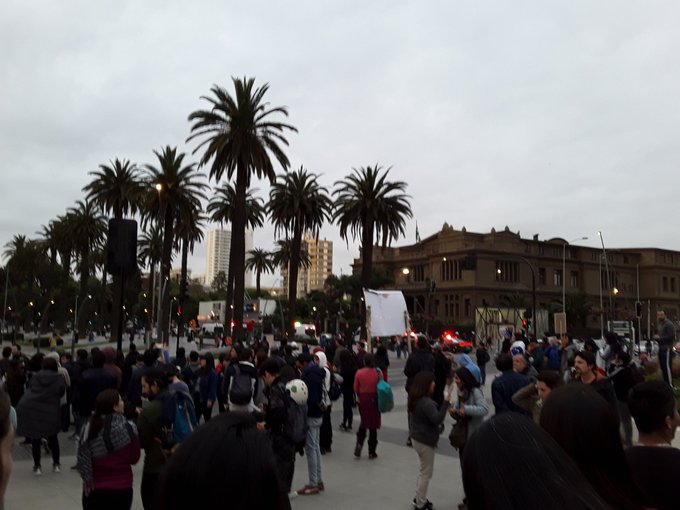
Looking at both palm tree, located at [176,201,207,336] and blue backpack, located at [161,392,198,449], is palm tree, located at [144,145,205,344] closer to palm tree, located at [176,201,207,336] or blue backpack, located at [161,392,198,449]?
palm tree, located at [176,201,207,336]

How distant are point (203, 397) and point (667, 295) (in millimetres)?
103515

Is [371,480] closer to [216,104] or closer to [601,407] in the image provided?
[601,407]

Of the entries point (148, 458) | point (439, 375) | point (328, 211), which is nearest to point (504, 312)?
point (328, 211)

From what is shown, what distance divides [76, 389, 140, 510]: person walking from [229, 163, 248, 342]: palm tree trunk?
2671cm

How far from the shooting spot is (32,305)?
80.0 meters

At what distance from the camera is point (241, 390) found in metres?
7.81

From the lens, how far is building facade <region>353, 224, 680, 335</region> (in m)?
84.2

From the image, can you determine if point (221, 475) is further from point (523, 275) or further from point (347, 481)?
point (523, 275)

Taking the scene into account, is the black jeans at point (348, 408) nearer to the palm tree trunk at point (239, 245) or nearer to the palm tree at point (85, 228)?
the palm tree trunk at point (239, 245)

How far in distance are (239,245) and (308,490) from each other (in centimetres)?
2525

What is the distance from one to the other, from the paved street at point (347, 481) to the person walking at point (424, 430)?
50 cm

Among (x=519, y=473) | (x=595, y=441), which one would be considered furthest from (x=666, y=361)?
(x=519, y=473)

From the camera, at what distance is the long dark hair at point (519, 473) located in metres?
1.62

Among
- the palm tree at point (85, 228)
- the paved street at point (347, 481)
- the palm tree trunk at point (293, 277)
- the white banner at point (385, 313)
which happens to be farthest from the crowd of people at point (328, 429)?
the palm tree at point (85, 228)
